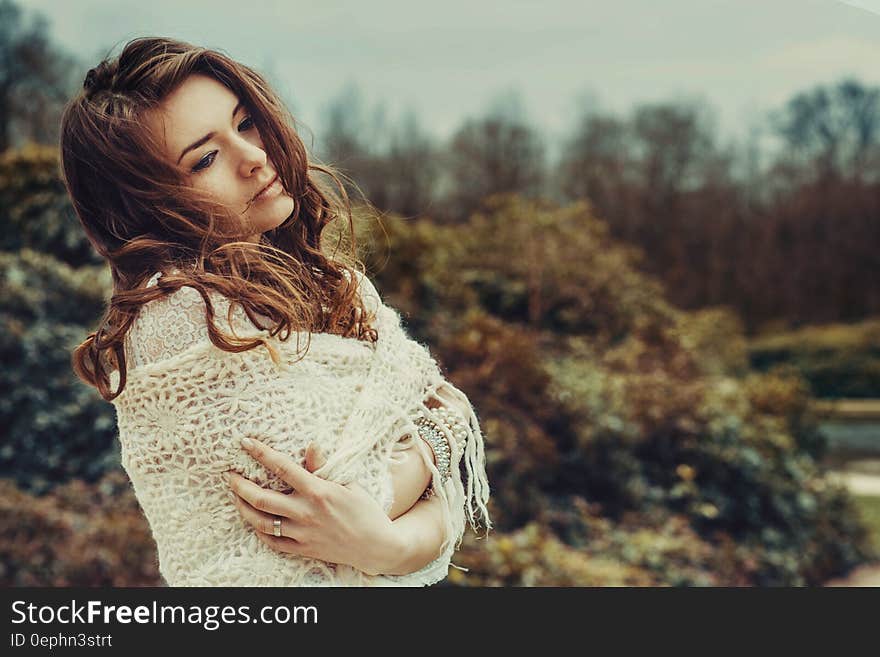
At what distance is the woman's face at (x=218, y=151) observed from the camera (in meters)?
1.12

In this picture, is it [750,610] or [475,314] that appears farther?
[475,314]

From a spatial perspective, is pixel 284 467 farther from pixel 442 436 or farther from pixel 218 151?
pixel 218 151

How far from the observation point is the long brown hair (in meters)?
1.08

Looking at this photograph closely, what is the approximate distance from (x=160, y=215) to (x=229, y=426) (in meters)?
0.27

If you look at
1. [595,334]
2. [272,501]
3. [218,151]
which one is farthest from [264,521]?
[595,334]

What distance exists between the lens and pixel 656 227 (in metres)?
6.11

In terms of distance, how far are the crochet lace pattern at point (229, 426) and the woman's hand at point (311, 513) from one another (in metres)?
0.02

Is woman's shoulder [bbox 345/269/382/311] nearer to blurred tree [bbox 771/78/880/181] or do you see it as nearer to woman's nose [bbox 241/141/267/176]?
woman's nose [bbox 241/141/267/176]

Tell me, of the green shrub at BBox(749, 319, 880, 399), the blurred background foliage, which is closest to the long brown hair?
the blurred background foliage

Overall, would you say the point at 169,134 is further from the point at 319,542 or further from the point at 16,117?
the point at 16,117

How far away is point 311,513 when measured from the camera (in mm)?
1034

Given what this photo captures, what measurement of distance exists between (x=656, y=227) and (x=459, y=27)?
192 cm

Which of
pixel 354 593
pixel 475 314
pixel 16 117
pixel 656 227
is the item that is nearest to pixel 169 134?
pixel 354 593

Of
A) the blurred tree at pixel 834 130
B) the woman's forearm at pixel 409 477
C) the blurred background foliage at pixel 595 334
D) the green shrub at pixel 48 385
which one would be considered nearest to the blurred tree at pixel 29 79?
the blurred background foliage at pixel 595 334
